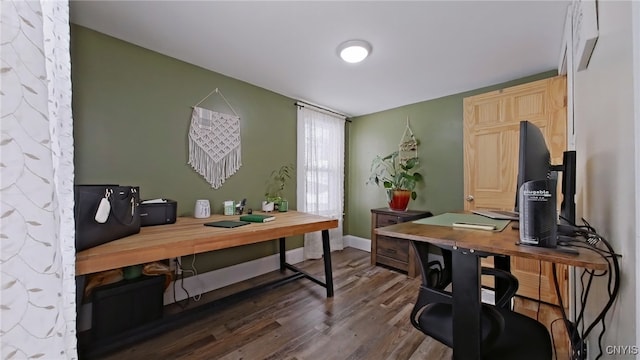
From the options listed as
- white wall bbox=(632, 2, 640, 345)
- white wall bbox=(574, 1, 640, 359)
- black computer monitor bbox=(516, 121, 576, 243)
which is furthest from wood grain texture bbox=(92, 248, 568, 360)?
white wall bbox=(632, 2, 640, 345)

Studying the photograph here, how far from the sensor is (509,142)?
2.37 m

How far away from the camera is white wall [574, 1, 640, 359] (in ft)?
2.02

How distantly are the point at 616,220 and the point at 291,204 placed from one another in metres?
2.79

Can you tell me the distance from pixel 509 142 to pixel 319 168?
2.26 metres

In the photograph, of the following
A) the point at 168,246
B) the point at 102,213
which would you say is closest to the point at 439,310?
the point at 168,246

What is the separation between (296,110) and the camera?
3.25 metres

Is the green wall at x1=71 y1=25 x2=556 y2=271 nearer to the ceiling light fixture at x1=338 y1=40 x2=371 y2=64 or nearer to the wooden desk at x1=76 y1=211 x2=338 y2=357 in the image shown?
the wooden desk at x1=76 y1=211 x2=338 y2=357

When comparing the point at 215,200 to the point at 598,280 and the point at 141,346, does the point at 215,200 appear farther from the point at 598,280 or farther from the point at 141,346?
the point at 598,280

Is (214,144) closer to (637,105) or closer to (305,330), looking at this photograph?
(305,330)

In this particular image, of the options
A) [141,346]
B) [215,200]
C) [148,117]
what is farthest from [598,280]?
[148,117]

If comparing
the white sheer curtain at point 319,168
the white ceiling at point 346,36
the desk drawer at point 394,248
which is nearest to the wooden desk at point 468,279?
the white ceiling at point 346,36

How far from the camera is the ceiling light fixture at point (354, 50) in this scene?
1.92m

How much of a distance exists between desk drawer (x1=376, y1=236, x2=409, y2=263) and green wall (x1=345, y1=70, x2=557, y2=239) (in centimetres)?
69

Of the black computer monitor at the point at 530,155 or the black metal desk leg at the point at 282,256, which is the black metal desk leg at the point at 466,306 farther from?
the black metal desk leg at the point at 282,256
